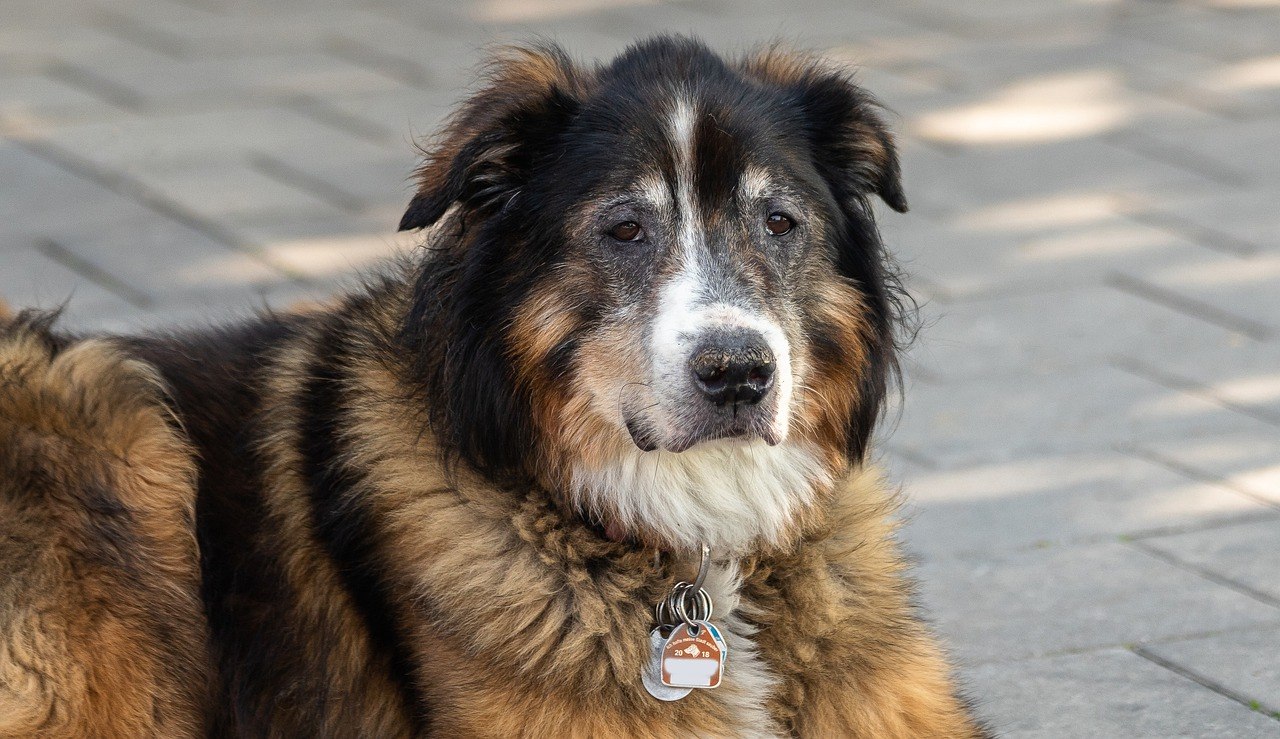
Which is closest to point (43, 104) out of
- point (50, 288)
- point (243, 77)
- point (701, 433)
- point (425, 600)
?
point (243, 77)

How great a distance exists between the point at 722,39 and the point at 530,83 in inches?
278

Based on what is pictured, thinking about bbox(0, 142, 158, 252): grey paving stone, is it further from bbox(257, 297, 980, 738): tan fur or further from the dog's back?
bbox(257, 297, 980, 738): tan fur

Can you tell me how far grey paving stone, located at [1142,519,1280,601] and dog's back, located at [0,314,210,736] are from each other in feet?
9.86

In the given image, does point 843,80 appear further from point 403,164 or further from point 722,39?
point 722,39

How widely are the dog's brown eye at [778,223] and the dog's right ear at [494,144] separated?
50 cm

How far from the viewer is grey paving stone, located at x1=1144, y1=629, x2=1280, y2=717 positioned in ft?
13.7

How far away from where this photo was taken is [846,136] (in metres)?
3.77

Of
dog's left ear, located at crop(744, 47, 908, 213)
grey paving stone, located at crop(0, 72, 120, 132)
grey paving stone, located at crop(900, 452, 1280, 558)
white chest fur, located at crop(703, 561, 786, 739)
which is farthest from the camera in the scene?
grey paving stone, located at crop(0, 72, 120, 132)

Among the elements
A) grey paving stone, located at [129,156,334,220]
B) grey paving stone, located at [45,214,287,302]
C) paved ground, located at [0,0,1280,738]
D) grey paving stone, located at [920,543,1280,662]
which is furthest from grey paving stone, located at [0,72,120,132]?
grey paving stone, located at [920,543,1280,662]

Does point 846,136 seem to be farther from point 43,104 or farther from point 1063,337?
point 43,104

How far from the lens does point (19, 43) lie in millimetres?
10367

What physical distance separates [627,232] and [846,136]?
0.64 metres

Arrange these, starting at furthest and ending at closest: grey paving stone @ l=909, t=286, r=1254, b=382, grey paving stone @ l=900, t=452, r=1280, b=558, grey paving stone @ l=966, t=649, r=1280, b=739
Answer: grey paving stone @ l=909, t=286, r=1254, b=382
grey paving stone @ l=900, t=452, r=1280, b=558
grey paving stone @ l=966, t=649, r=1280, b=739

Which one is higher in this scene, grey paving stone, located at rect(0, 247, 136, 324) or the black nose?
the black nose
